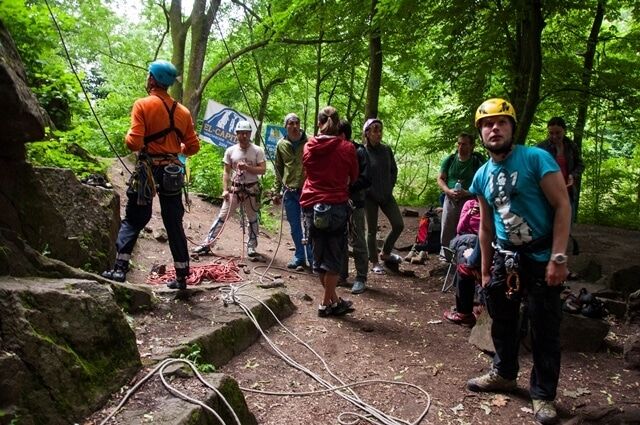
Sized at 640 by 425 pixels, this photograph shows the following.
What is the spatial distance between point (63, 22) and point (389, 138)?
20.6 metres

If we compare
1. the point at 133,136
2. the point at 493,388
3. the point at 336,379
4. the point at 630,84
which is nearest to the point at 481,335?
the point at 493,388

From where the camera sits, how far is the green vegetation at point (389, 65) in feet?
21.3

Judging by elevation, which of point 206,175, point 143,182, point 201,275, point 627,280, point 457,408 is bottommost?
point 457,408

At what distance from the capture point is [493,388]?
3566 millimetres

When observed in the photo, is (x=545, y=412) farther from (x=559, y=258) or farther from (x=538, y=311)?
(x=559, y=258)

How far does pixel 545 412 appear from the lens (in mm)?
3145

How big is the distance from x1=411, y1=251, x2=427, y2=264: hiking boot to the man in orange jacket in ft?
15.9

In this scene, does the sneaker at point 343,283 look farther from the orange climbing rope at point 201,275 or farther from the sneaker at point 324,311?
the orange climbing rope at point 201,275

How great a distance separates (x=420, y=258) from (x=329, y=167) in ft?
13.3

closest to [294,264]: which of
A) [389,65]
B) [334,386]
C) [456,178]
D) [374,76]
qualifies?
[456,178]

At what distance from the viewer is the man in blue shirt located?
2967mm

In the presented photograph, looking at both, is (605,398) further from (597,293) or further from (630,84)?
(630,84)

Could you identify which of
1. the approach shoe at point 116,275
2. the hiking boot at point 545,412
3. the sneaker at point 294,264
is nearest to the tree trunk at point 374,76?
the sneaker at point 294,264

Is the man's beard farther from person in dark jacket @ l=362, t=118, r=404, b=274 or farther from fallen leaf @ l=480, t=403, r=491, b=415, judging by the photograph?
person in dark jacket @ l=362, t=118, r=404, b=274
